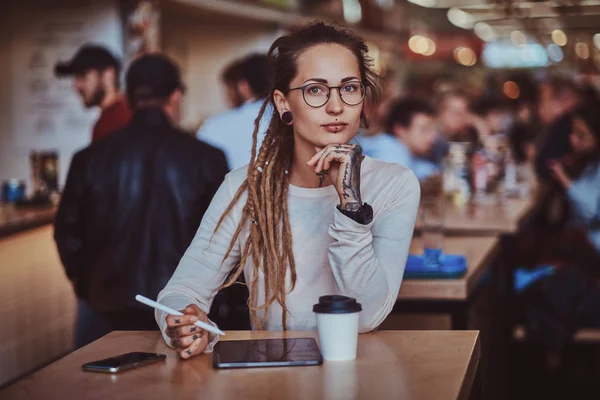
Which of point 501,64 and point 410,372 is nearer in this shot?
point 410,372

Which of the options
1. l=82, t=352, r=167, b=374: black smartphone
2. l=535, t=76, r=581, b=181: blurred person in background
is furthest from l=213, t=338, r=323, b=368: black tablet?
l=535, t=76, r=581, b=181: blurred person in background

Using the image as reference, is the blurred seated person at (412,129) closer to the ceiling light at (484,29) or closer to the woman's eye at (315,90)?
the ceiling light at (484,29)

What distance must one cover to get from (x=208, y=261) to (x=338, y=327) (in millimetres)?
632

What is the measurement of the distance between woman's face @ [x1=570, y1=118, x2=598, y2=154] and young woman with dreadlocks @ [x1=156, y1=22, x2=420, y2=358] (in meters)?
3.70

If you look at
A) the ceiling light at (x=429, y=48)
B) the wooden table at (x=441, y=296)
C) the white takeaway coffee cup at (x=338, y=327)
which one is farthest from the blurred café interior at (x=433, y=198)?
the ceiling light at (x=429, y=48)

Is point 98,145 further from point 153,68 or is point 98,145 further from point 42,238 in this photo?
point 42,238

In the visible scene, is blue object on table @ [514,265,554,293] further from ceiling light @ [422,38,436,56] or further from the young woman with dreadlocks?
ceiling light @ [422,38,436,56]

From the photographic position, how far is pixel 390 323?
3.93 metres

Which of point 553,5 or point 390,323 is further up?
point 553,5

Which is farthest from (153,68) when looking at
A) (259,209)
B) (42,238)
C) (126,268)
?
(259,209)

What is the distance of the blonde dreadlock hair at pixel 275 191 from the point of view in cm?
264

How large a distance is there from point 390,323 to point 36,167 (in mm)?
2714

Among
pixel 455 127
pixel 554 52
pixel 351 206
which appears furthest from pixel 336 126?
pixel 554 52

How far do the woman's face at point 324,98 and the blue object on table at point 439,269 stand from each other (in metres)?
1.21
